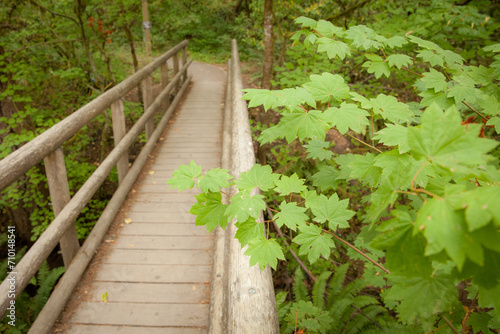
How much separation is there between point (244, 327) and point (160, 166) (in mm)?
3749

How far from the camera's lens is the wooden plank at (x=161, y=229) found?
125 inches

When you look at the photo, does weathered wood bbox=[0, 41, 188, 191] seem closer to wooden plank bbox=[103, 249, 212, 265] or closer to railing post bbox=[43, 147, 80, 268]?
railing post bbox=[43, 147, 80, 268]

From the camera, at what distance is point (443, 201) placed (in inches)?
28.3

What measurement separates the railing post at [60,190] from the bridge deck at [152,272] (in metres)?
0.26

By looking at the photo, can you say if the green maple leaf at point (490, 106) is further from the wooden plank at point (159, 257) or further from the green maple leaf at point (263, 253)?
the wooden plank at point (159, 257)

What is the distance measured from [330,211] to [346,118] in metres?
0.54

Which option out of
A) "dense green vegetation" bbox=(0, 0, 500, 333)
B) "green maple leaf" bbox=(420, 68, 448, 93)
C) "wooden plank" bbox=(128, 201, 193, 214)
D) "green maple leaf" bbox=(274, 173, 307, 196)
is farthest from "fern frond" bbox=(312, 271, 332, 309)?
"green maple leaf" bbox=(420, 68, 448, 93)

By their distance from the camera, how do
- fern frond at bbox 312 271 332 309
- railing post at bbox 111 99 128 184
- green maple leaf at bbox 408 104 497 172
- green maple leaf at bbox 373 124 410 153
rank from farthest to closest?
A: railing post at bbox 111 99 128 184 → fern frond at bbox 312 271 332 309 → green maple leaf at bbox 373 124 410 153 → green maple leaf at bbox 408 104 497 172

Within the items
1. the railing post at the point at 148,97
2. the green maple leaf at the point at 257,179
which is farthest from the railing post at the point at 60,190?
the railing post at the point at 148,97

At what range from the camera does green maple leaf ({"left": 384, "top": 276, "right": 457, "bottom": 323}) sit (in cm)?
94

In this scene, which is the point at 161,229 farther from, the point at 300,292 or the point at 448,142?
the point at 448,142

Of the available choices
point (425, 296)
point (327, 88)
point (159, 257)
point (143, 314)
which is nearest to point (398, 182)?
point (425, 296)

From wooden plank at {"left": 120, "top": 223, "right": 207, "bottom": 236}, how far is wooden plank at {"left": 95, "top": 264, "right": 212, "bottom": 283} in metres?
0.46

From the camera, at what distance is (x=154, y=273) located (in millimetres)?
2689
